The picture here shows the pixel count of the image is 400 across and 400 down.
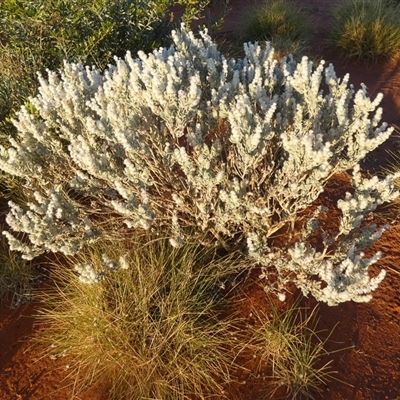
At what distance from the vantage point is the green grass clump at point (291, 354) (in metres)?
2.61

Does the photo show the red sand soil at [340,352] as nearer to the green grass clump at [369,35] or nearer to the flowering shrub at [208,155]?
the flowering shrub at [208,155]

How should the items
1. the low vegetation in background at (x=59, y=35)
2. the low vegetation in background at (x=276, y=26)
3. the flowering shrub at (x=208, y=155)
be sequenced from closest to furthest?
the flowering shrub at (x=208, y=155)
the low vegetation in background at (x=59, y=35)
the low vegetation in background at (x=276, y=26)

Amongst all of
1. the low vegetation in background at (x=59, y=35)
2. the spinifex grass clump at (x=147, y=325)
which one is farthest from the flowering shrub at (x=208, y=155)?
the low vegetation in background at (x=59, y=35)

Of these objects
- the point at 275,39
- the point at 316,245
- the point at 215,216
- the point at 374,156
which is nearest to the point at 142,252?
the point at 215,216

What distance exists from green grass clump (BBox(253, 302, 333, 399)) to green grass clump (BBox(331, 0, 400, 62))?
493 centimetres

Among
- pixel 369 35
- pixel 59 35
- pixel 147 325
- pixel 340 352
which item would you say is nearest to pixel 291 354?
pixel 340 352

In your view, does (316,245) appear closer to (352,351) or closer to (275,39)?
(352,351)

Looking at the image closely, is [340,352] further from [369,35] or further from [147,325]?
[369,35]

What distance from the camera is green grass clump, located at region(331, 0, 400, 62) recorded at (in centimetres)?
652

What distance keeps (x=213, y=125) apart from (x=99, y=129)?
2.45 ft

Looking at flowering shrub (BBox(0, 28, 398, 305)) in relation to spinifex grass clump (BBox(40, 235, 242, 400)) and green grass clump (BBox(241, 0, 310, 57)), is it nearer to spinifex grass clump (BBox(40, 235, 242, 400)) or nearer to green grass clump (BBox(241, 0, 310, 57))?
spinifex grass clump (BBox(40, 235, 242, 400))

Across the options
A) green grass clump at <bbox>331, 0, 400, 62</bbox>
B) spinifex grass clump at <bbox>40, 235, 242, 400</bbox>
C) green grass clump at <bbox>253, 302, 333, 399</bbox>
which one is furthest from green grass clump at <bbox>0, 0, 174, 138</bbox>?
green grass clump at <bbox>331, 0, 400, 62</bbox>

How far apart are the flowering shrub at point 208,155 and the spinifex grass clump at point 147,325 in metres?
0.23

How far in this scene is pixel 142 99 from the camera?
274 cm
